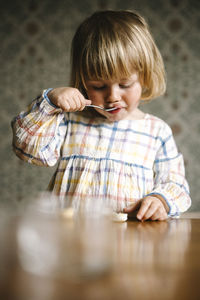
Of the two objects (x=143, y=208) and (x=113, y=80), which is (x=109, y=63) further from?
(x=143, y=208)

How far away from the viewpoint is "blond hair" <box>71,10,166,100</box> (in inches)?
30.9

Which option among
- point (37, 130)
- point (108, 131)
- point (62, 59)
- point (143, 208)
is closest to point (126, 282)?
point (143, 208)

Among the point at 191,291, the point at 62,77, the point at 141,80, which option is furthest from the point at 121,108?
the point at 62,77

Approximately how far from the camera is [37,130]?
30.1 inches

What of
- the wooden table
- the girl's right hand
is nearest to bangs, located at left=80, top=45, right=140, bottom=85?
the girl's right hand

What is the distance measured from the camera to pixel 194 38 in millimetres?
1949

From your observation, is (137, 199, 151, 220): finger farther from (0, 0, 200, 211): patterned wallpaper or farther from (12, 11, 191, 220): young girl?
(0, 0, 200, 211): patterned wallpaper

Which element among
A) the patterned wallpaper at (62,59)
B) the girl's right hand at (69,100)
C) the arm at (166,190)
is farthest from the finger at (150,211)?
the patterned wallpaper at (62,59)

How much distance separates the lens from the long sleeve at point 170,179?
78cm

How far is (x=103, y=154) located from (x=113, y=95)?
0.17 m

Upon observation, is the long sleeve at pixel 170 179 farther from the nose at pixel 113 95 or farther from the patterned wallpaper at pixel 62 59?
the patterned wallpaper at pixel 62 59

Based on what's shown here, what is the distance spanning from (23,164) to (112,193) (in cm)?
123

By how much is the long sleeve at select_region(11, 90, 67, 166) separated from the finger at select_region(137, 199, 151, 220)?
0.27 meters

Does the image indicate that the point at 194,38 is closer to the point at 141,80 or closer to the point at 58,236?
the point at 141,80
